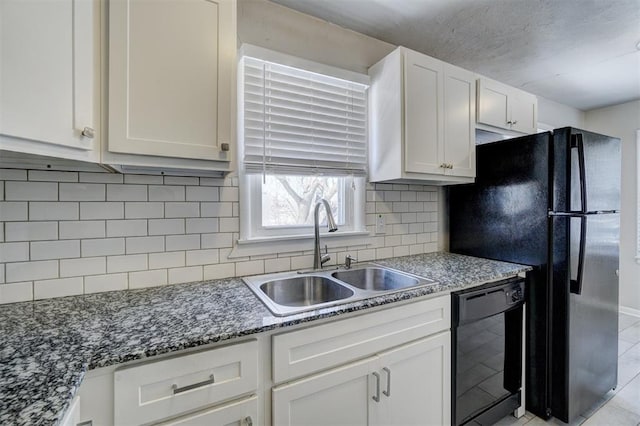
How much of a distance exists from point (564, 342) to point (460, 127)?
4.63 feet

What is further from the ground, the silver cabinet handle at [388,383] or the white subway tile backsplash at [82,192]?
the white subway tile backsplash at [82,192]

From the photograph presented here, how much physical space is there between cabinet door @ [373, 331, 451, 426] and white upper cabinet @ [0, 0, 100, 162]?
1.38 metres

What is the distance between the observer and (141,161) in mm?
1108

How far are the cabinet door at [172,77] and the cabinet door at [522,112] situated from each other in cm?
209

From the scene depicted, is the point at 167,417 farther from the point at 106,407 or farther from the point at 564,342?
the point at 564,342

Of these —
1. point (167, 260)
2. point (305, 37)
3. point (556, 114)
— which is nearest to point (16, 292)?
point (167, 260)

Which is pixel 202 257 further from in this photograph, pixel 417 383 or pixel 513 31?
pixel 513 31

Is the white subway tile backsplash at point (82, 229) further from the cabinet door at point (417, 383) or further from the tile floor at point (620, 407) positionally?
the tile floor at point (620, 407)

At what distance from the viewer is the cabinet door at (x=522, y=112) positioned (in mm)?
2246

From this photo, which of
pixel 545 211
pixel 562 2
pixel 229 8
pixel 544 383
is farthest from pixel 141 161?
pixel 544 383

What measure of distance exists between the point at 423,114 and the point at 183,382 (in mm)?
1779

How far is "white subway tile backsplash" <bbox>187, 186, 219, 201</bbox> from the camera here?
147 centimetres

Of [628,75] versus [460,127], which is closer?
[460,127]

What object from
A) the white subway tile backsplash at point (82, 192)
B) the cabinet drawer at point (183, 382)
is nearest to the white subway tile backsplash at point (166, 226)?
the white subway tile backsplash at point (82, 192)
